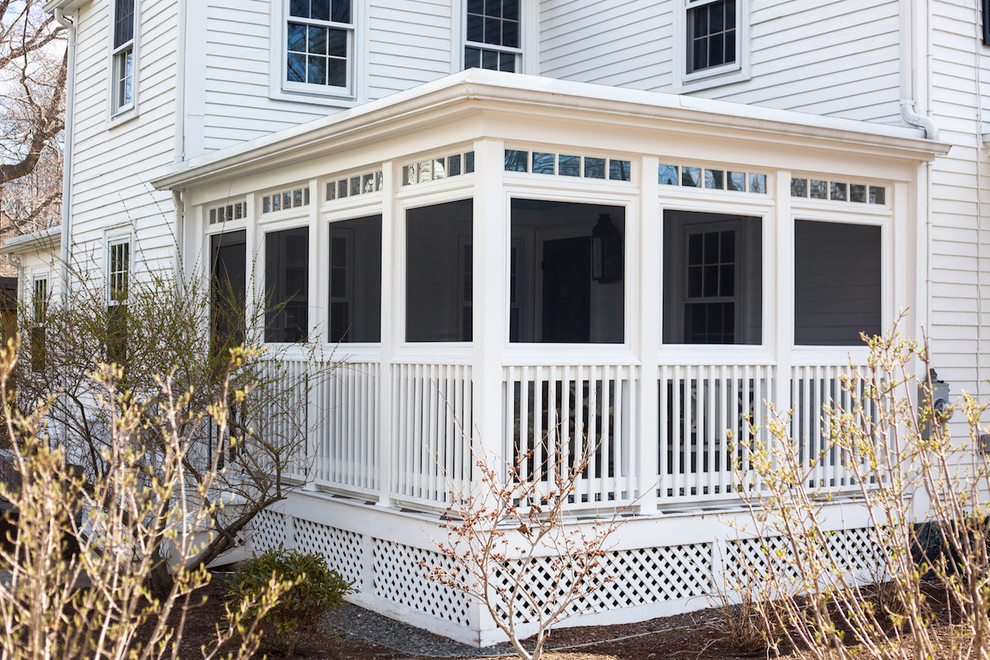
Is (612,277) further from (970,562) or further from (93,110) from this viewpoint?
(93,110)

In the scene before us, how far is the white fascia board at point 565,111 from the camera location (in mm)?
6117

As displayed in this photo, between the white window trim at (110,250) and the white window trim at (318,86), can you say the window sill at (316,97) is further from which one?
the white window trim at (110,250)

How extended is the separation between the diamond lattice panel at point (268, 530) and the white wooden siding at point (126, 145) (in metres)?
3.02

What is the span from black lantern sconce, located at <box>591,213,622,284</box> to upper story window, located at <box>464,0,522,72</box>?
556cm

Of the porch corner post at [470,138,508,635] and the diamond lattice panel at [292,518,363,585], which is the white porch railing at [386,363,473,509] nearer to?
the porch corner post at [470,138,508,635]

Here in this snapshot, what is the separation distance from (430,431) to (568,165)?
1954 millimetres

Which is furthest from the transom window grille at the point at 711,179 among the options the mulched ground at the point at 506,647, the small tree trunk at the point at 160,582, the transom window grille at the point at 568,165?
the small tree trunk at the point at 160,582

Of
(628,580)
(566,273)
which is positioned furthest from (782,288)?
(628,580)

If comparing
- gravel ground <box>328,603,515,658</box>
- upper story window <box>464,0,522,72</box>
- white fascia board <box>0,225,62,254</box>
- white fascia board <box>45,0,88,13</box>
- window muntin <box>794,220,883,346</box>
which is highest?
white fascia board <box>45,0,88,13</box>

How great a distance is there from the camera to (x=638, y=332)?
6832 mm

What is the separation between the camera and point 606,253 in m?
6.88

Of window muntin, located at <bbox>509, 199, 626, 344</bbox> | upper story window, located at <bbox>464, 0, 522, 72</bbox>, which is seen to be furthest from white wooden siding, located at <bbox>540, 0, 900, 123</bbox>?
window muntin, located at <bbox>509, 199, 626, 344</bbox>

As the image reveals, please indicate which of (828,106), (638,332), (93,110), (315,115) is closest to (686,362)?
(638,332)

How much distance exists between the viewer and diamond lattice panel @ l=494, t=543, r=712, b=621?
21.1 feet
